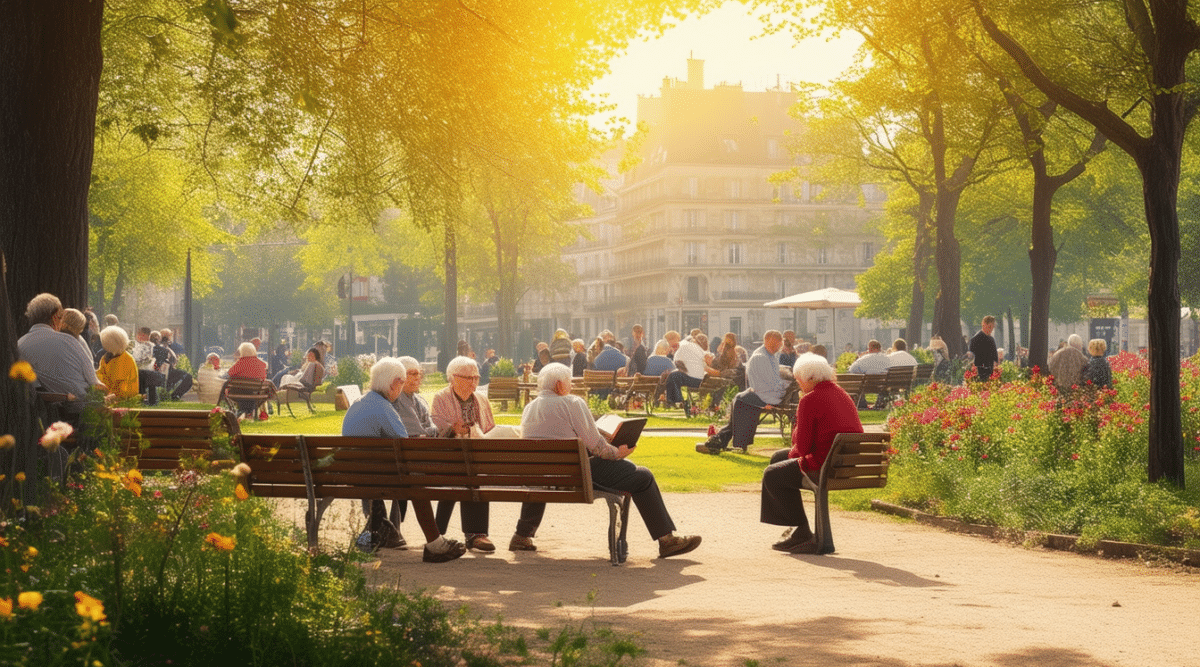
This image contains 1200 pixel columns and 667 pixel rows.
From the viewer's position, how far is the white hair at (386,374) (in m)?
9.98

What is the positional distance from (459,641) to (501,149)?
1026cm

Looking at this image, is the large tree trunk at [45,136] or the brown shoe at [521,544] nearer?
the brown shoe at [521,544]

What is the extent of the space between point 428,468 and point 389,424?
0.45 meters

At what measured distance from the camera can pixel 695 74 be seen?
367ft

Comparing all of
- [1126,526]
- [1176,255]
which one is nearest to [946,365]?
[1176,255]

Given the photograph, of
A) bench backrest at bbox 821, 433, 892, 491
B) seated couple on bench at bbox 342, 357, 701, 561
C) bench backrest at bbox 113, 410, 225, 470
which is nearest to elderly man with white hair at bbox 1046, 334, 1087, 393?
bench backrest at bbox 821, 433, 892, 491

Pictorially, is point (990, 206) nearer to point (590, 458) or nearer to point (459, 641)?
point (590, 458)

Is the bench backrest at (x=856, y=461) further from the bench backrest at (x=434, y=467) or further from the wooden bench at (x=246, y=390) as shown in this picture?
the wooden bench at (x=246, y=390)

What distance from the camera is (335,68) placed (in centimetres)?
1444

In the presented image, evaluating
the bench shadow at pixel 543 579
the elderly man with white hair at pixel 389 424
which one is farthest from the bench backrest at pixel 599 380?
the elderly man with white hair at pixel 389 424

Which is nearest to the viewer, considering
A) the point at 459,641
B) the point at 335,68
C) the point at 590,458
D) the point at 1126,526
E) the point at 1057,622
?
the point at 459,641

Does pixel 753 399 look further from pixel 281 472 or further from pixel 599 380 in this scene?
pixel 281 472

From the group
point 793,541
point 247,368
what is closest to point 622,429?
point 793,541

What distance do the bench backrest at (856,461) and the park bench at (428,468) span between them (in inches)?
73.5
